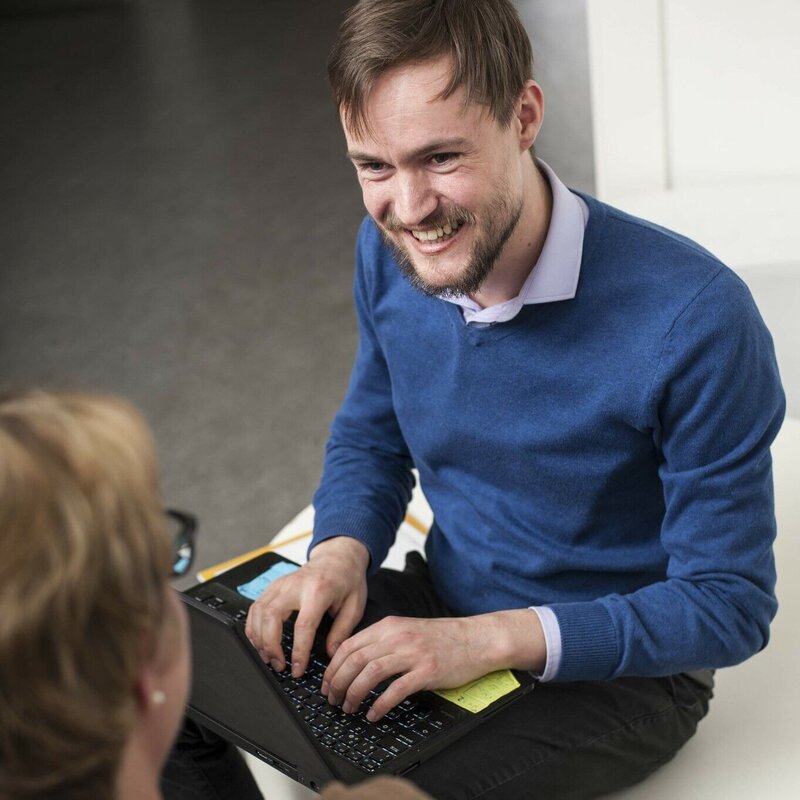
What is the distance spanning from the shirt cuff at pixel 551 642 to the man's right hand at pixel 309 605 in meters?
0.27

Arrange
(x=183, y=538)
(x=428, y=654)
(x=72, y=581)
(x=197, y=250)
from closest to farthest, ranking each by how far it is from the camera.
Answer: (x=72, y=581), (x=183, y=538), (x=428, y=654), (x=197, y=250)

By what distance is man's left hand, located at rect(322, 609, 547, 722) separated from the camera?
1.37 meters

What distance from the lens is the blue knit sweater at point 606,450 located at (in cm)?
138

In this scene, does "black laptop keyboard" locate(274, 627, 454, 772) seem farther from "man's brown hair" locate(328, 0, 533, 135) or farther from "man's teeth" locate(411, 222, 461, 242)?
"man's brown hair" locate(328, 0, 533, 135)

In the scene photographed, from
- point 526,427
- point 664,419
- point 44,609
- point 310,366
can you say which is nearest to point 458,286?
point 526,427

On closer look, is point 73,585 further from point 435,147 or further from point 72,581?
point 435,147

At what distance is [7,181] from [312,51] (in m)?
2.11

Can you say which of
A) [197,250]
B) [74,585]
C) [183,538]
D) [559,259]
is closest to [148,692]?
[74,585]

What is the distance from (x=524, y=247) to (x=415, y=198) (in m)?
0.15

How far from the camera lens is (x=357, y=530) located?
1.69 m

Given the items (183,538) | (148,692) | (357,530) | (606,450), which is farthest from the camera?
(357,530)

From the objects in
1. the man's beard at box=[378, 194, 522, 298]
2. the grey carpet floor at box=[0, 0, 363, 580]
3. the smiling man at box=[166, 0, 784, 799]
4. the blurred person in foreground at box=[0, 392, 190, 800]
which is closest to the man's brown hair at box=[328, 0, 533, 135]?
the smiling man at box=[166, 0, 784, 799]

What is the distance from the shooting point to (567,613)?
1405 millimetres

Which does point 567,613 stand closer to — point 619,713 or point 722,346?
point 619,713
